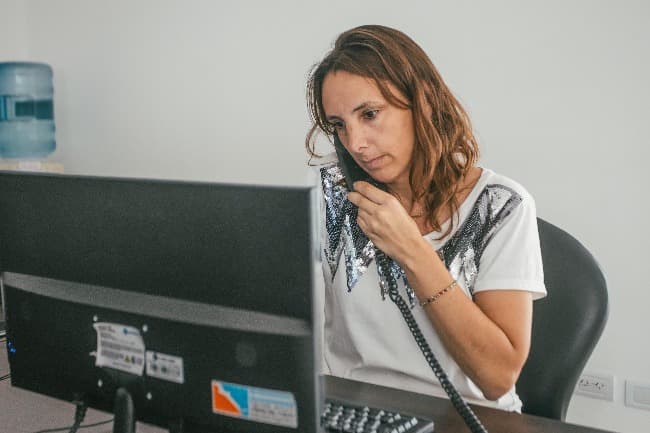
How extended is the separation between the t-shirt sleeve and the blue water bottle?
237 centimetres

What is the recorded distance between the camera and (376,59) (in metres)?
1.37

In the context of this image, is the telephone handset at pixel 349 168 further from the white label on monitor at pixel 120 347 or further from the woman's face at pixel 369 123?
the white label on monitor at pixel 120 347

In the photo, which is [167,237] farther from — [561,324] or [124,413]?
[561,324]

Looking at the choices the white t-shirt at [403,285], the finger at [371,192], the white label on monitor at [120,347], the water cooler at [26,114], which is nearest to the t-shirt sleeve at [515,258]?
the white t-shirt at [403,285]

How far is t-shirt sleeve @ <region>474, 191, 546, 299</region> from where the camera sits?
49.9 inches

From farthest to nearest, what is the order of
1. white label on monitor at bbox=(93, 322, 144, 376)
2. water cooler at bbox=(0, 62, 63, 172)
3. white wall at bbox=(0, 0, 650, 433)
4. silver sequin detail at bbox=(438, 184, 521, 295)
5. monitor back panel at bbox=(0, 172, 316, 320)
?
water cooler at bbox=(0, 62, 63, 172) → white wall at bbox=(0, 0, 650, 433) → silver sequin detail at bbox=(438, 184, 521, 295) → white label on monitor at bbox=(93, 322, 144, 376) → monitor back panel at bbox=(0, 172, 316, 320)

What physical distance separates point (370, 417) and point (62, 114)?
256cm

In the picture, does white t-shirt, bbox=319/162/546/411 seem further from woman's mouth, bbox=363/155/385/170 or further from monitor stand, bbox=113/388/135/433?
monitor stand, bbox=113/388/135/433

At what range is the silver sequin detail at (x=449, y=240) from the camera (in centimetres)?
→ 134

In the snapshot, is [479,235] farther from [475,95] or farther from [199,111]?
[199,111]

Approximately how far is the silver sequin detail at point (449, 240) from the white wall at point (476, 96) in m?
0.59

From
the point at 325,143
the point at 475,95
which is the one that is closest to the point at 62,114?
the point at 325,143

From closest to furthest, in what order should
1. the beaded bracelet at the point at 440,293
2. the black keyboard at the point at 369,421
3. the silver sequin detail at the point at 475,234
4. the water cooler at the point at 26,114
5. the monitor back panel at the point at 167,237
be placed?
the monitor back panel at the point at 167,237
the black keyboard at the point at 369,421
the beaded bracelet at the point at 440,293
the silver sequin detail at the point at 475,234
the water cooler at the point at 26,114

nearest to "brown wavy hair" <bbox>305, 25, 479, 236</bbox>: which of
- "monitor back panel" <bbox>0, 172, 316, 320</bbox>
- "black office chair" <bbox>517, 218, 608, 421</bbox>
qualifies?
"black office chair" <bbox>517, 218, 608, 421</bbox>
